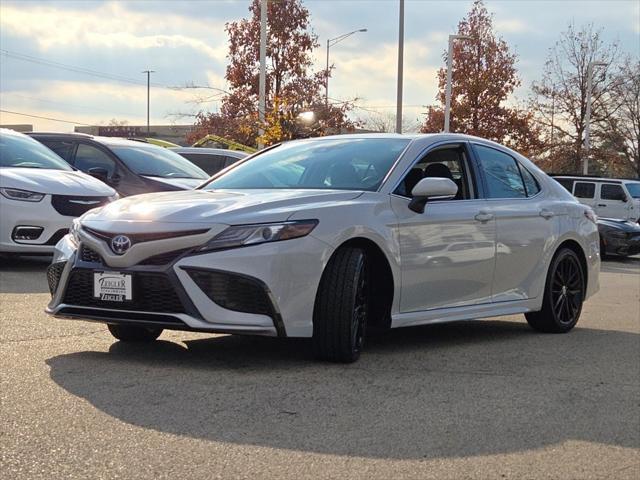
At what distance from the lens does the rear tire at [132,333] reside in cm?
593

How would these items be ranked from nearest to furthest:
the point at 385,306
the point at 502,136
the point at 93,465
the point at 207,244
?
the point at 93,465
the point at 207,244
the point at 385,306
the point at 502,136

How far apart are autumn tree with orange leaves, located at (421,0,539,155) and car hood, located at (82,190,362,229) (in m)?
34.4

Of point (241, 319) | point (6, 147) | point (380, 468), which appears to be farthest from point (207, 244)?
point (6, 147)

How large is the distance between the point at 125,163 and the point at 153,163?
0.44 m

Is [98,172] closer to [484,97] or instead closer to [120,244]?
[120,244]

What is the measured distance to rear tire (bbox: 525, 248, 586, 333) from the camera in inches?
296

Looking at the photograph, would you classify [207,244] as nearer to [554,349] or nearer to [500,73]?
[554,349]

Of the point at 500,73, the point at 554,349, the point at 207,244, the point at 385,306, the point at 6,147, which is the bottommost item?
the point at 554,349

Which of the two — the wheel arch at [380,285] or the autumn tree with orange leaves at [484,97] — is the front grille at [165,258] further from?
the autumn tree with orange leaves at [484,97]

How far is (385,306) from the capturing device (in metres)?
5.82

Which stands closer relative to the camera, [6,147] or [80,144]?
[6,147]

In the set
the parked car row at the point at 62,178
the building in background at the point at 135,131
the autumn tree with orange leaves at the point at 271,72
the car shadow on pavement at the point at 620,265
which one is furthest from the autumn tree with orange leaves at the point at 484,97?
the building in background at the point at 135,131

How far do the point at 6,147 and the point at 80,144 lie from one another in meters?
1.99

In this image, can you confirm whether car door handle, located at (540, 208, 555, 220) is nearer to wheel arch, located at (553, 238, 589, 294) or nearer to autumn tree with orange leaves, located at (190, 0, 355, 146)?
wheel arch, located at (553, 238, 589, 294)
